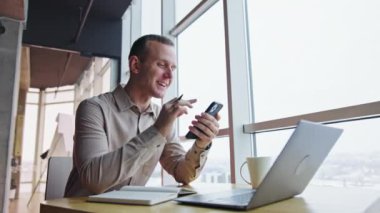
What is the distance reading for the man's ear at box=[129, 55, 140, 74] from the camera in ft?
5.08

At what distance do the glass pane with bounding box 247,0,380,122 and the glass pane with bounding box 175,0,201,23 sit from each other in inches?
31.4

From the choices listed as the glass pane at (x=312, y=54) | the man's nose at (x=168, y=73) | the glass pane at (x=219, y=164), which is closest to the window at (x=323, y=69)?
the glass pane at (x=312, y=54)

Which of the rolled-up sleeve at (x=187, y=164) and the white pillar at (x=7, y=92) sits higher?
the white pillar at (x=7, y=92)

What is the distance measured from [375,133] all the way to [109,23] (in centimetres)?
396

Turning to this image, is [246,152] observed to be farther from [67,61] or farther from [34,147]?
[34,147]

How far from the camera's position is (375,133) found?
1.41 meters

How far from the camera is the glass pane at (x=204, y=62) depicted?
2544 millimetres

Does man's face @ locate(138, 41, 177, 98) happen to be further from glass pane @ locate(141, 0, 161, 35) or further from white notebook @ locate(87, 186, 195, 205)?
glass pane @ locate(141, 0, 161, 35)

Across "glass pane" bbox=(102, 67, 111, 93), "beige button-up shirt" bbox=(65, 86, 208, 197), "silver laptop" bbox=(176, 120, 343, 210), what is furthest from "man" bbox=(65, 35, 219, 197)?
"glass pane" bbox=(102, 67, 111, 93)

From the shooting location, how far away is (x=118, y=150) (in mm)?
1062

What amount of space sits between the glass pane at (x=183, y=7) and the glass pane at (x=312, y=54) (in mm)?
797

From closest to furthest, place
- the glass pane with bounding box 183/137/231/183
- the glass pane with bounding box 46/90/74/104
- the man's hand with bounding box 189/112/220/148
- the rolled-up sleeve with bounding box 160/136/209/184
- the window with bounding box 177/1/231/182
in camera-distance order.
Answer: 1. the man's hand with bounding box 189/112/220/148
2. the rolled-up sleeve with bounding box 160/136/209/184
3. the glass pane with bounding box 183/137/231/183
4. the window with bounding box 177/1/231/182
5. the glass pane with bounding box 46/90/74/104

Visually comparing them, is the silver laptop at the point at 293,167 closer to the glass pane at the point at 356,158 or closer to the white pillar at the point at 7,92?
the glass pane at the point at 356,158

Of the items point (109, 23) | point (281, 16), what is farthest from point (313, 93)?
point (109, 23)
